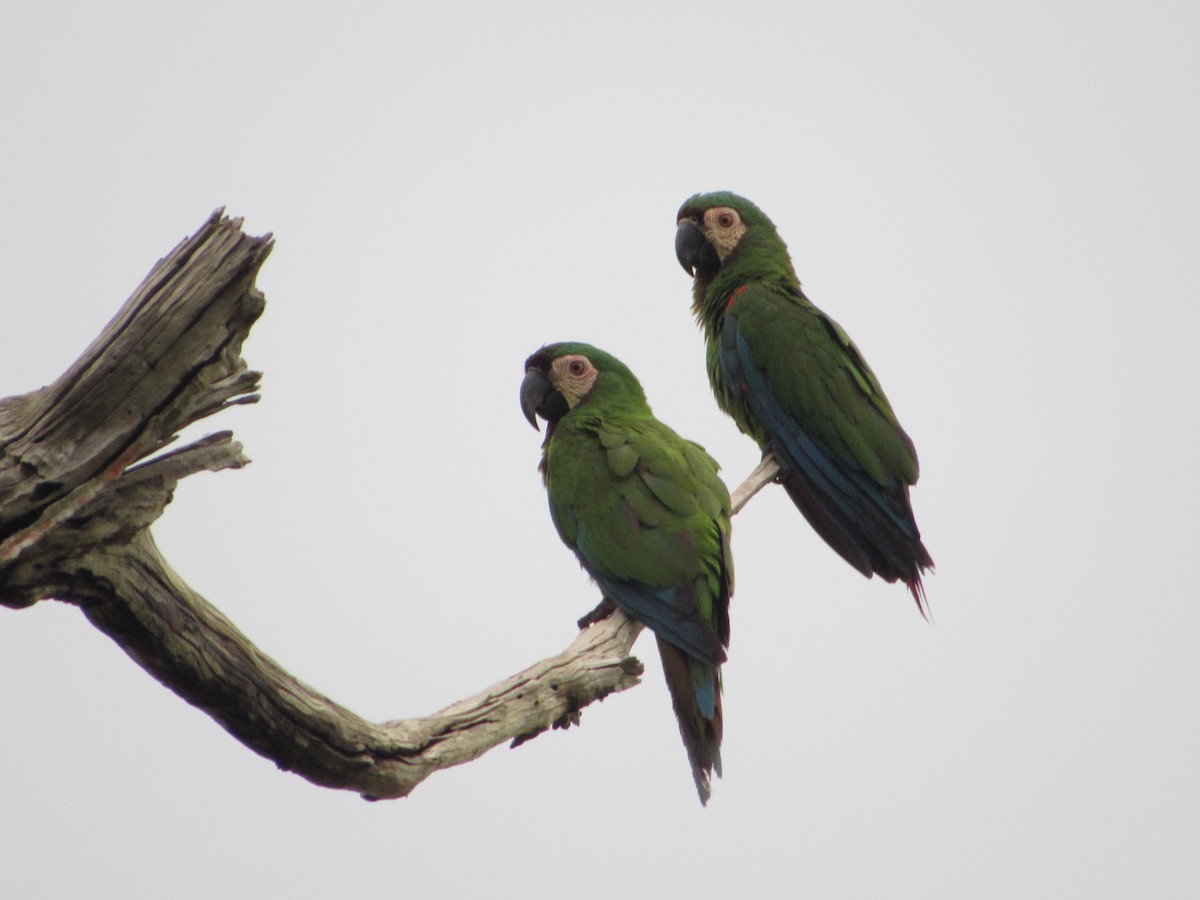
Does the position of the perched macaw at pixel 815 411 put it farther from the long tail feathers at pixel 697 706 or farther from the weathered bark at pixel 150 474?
the weathered bark at pixel 150 474

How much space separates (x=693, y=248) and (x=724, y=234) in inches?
7.5

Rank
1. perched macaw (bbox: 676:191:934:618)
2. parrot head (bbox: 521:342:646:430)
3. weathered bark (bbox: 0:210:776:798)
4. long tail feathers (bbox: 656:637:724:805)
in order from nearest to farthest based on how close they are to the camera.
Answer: weathered bark (bbox: 0:210:776:798) → long tail feathers (bbox: 656:637:724:805) → parrot head (bbox: 521:342:646:430) → perched macaw (bbox: 676:191:934:618)

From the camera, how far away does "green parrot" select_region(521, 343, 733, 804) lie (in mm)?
4086

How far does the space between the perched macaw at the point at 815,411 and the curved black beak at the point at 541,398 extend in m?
1.05

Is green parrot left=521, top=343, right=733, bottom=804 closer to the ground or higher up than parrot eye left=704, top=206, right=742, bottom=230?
closer to the ground

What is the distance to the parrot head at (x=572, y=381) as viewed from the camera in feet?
16.9

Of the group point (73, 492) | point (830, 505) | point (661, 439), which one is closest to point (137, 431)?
point (73, 492)

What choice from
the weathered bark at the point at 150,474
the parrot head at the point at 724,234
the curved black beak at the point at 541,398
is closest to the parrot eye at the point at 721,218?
the parrot head at the point at 724,234

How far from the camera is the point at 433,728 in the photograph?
2.91 meters

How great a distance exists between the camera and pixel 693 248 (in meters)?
6.15

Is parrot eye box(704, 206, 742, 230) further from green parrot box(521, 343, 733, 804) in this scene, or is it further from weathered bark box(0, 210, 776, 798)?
weathered bark box(0, 210, 776, 798)

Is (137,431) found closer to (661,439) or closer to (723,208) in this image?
(661,439)

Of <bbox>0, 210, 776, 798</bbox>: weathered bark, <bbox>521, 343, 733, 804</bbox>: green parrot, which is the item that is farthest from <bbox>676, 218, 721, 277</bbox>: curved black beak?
<bbox>0, 210, 776, 798</bbox>: weathered bark

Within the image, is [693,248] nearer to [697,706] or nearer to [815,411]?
[815,411]
